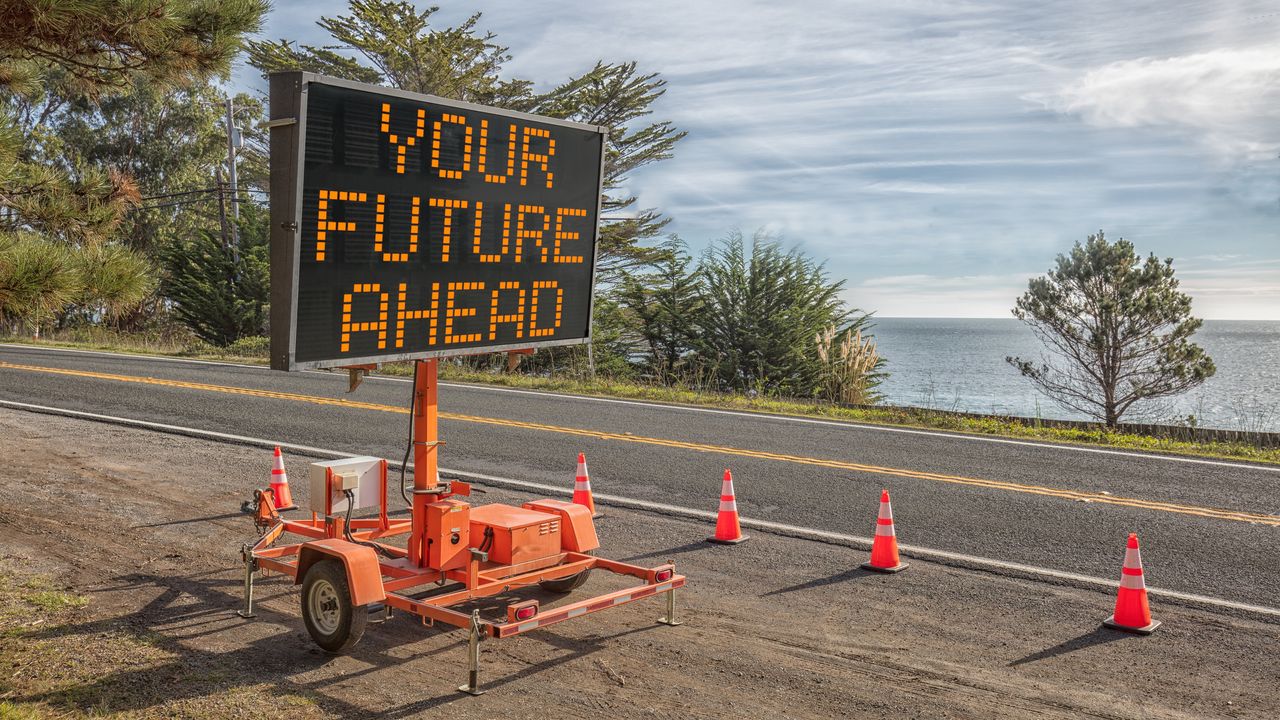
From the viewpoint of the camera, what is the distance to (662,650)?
21.5 feet

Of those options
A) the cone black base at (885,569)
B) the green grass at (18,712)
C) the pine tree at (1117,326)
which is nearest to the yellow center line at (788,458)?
the cone black base at (885,569)

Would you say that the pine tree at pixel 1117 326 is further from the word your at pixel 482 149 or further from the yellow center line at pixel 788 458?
the word your at pixel 482 149

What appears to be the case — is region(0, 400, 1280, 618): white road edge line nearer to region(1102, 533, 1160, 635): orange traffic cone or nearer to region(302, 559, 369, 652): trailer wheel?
region(1102, 533, 1160, 635): orange traffic cone

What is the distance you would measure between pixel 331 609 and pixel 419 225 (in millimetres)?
2624

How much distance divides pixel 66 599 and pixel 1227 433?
16.0 m

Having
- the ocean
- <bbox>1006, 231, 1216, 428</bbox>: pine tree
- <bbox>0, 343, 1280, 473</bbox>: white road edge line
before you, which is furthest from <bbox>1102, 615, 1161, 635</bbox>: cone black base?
<bbox>1006, 231, 1216, 428</bbox>: pine tree

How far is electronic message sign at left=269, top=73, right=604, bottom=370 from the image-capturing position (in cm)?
580

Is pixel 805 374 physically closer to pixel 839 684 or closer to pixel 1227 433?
pixel 1227 433

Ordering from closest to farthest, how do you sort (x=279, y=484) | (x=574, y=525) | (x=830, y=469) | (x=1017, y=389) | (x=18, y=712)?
(x=18, y=712)
(x=574, y=525)
(x=279, y=484)
(x=830, y=469)
(x=1017, y=389)

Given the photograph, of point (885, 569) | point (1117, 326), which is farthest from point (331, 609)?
point (1117, 326)

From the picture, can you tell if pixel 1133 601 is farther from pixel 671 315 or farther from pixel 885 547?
pixel 671 315

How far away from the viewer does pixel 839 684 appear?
5969 millimetres

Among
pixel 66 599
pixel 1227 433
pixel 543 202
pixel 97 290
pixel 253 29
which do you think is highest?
pixel 253 29

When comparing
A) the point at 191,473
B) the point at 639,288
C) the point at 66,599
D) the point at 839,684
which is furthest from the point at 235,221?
the point at 839,684
